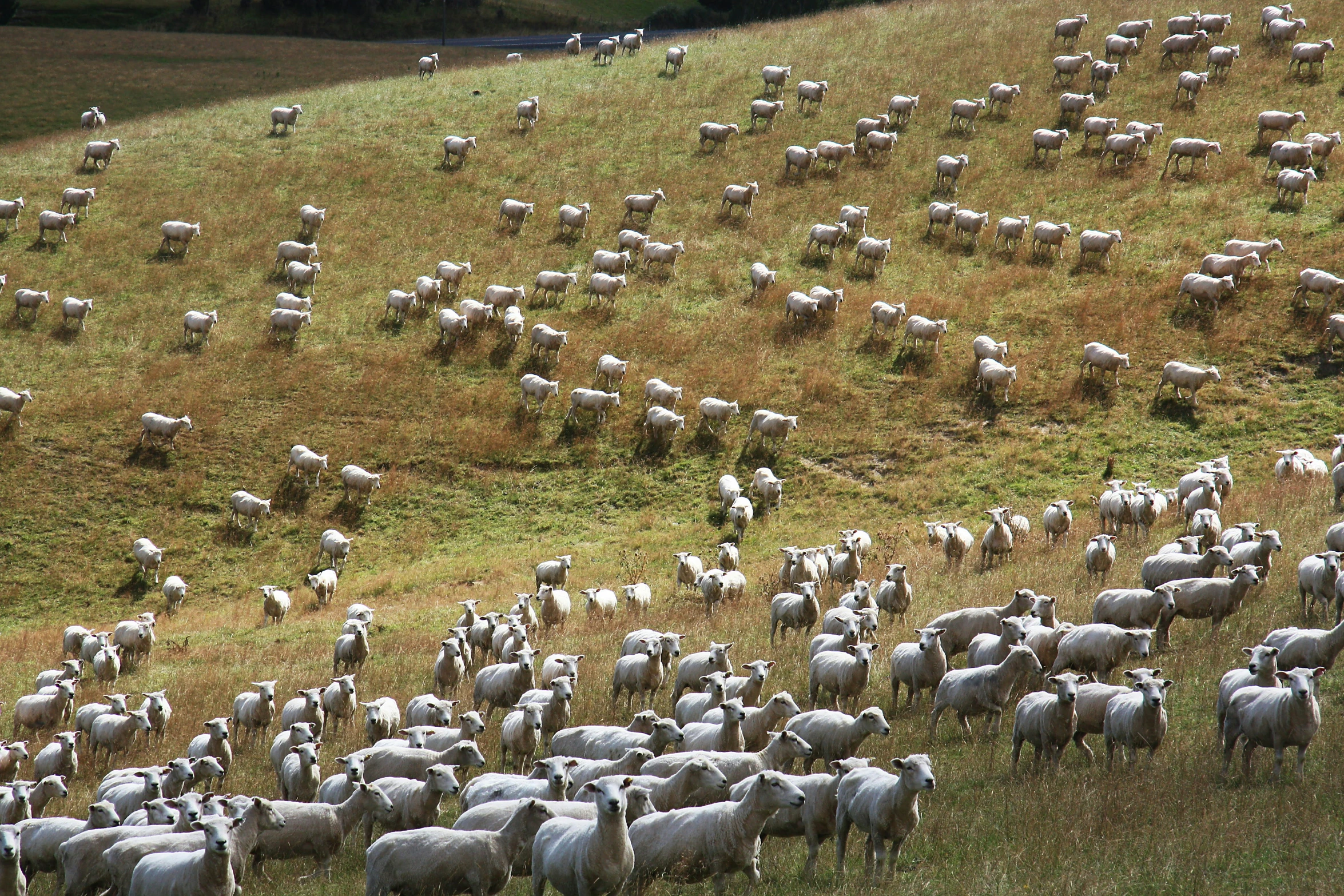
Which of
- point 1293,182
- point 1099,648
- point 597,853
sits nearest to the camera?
point 597,853

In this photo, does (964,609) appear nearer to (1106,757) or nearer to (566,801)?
(1106,757)

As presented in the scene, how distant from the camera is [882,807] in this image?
1002 cm

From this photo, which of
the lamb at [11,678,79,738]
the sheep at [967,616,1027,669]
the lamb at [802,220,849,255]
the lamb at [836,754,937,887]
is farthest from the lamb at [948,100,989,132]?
the lamb at [836,754,937,887]

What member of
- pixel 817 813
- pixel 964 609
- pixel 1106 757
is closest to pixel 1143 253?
pixel 964 609

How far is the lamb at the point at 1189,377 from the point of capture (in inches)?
1194

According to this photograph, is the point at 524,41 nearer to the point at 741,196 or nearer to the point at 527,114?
the point at 527,114

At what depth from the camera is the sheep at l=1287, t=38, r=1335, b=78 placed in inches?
1671

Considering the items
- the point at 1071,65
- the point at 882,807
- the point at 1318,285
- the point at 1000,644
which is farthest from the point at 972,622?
the point at 1071,65

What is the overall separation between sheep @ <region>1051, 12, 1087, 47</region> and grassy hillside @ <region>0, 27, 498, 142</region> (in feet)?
104

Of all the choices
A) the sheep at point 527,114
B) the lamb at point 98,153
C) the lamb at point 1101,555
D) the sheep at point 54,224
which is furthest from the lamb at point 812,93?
the lamb at point 1101,555

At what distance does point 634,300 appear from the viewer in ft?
125

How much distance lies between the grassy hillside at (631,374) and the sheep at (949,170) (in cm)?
101

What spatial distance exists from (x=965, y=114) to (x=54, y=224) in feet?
119

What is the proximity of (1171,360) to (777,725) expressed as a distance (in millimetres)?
22978
